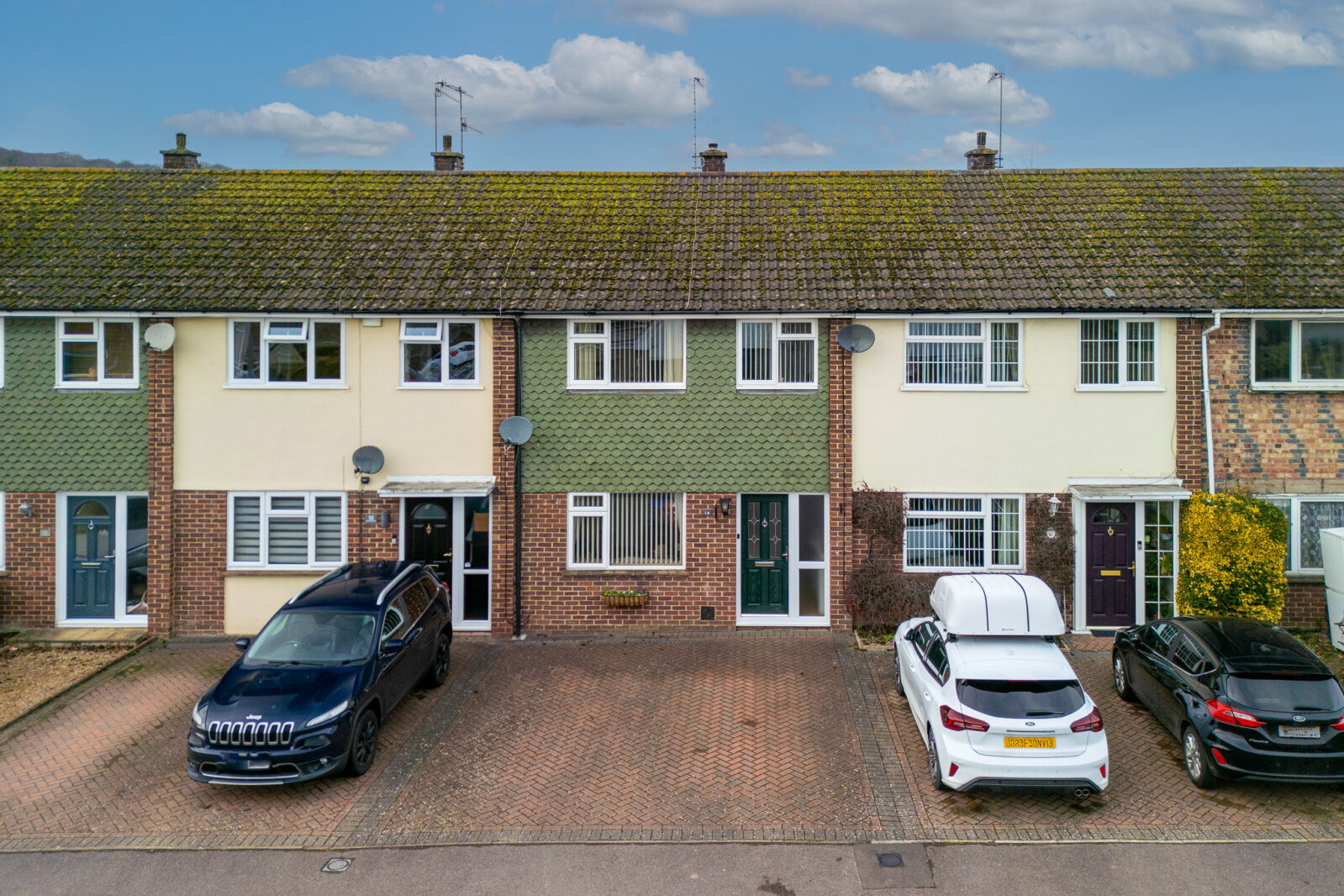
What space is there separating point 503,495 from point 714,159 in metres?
8.68

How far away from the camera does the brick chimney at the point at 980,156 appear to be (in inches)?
710

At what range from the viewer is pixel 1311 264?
14.2 metres

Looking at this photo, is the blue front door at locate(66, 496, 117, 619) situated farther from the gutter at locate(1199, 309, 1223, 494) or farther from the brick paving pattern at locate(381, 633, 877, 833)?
the gutter at locate(1199, 309, 1223, 494)

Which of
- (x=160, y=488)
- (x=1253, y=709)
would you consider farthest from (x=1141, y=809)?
(x=160, y=488)

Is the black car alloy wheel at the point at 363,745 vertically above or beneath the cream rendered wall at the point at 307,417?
beneath

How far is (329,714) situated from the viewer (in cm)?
910

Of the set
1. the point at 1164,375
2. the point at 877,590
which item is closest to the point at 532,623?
the point at 877,590

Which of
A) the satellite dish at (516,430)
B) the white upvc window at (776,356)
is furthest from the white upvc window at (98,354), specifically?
the white upvc window at (776,356)

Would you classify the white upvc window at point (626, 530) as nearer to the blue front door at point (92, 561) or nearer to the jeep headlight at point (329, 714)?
the jeep headlight at point (329, 714)

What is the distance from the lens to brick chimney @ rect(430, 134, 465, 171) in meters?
18.8

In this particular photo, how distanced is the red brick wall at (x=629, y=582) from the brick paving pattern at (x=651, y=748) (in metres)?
0.79

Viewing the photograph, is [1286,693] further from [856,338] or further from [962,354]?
[856,338]

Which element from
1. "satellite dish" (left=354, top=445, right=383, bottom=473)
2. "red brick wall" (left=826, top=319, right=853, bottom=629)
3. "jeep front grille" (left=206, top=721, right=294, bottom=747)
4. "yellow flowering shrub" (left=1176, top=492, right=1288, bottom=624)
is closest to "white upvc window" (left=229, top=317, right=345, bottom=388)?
"satellite dish" (left=354, top=445, right=383, bottom=473)

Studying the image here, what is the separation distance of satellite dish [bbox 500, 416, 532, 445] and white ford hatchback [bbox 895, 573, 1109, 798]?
7.00m
